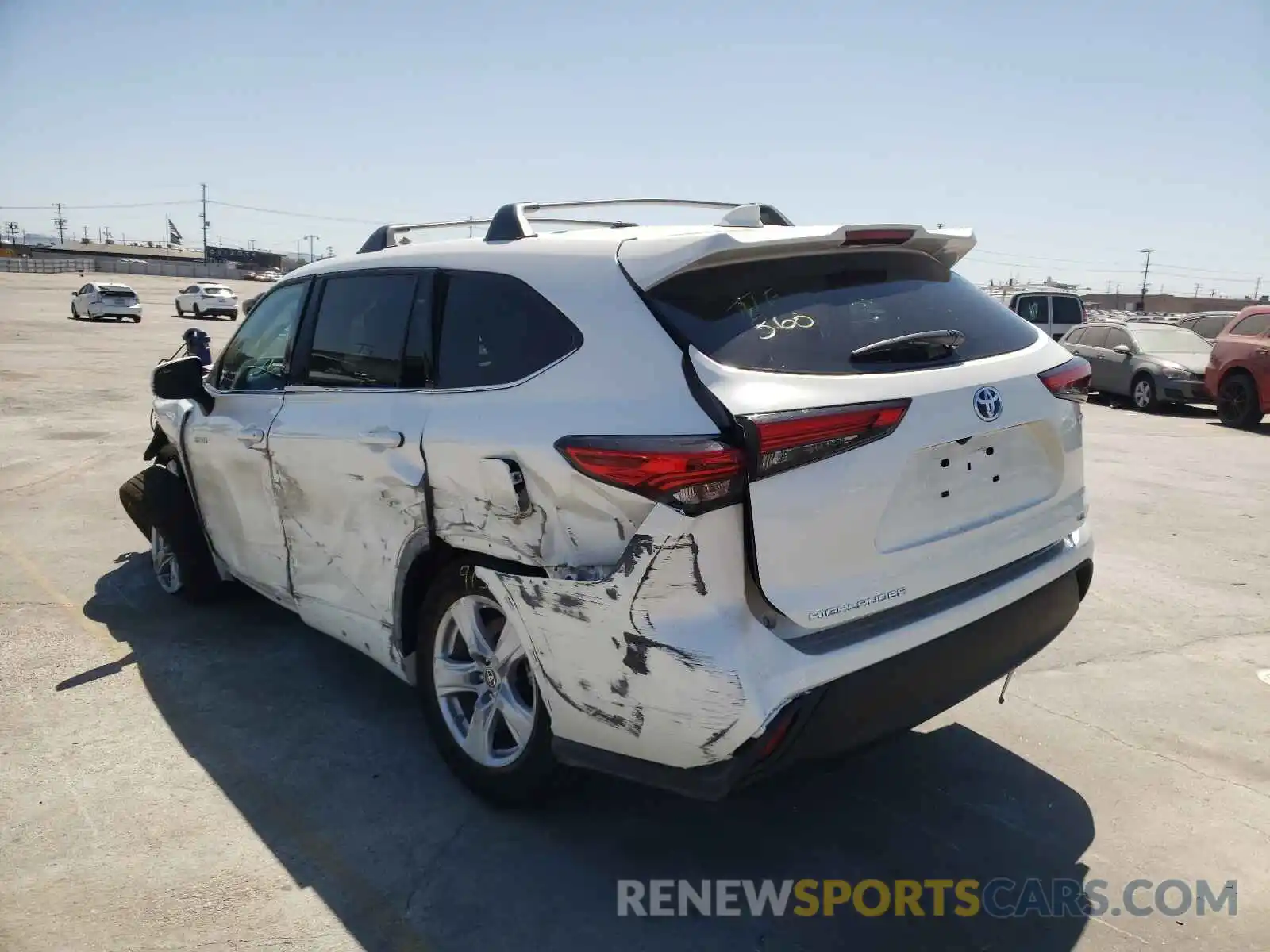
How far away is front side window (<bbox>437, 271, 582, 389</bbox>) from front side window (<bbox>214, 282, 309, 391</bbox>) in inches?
46.5

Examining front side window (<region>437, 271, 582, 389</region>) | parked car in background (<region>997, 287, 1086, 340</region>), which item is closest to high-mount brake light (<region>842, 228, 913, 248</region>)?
front side window (<region>437, 271, 582, 389</region>)

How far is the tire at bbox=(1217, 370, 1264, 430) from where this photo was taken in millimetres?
12906

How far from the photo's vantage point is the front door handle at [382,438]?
3234 millimetres

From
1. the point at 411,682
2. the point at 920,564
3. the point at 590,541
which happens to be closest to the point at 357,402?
the point at 411,682

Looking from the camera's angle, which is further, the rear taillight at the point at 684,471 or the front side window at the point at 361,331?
the front side window at the point at 361,331

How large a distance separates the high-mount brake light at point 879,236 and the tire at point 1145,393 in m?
14.5

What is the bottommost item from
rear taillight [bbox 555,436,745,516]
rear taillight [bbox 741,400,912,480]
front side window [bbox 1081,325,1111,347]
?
front side window [bbox 1081,325,1111,347]

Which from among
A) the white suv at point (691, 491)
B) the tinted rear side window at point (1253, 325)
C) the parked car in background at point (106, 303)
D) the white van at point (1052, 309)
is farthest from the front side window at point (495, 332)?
the parked car in background at point (106, 303)

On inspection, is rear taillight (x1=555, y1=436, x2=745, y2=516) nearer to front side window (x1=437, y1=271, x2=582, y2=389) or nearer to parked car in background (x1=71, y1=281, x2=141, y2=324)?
front side window (x1=437, y1=271, x2=582, y2=389)

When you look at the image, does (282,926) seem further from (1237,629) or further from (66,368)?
(66,368)

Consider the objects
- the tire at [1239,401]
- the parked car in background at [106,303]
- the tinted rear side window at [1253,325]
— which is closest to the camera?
the tire at [1239,401]

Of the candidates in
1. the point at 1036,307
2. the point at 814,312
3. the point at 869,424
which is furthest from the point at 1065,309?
the point at 869,424

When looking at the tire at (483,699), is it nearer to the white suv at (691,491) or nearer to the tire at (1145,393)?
the white suv at (691,491)

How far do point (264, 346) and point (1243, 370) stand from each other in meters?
13.6
